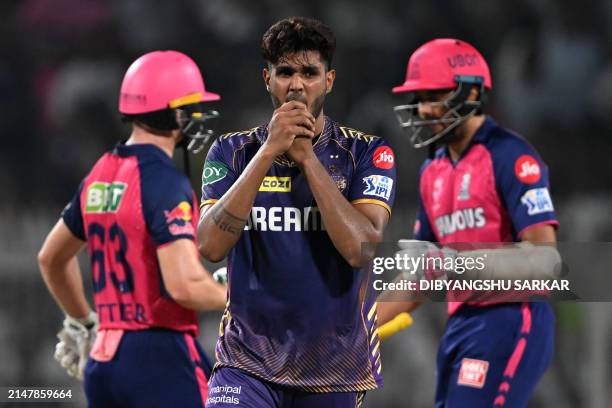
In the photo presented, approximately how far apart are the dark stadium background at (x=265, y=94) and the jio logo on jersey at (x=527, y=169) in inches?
95.7

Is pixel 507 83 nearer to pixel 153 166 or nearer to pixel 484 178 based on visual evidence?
pixel 484 178

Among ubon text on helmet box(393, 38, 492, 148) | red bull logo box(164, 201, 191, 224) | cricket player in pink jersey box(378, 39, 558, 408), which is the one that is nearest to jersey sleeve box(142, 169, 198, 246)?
red bull logo box(164, 201, 191, 224)

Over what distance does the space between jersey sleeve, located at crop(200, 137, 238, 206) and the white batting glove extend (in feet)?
6.69

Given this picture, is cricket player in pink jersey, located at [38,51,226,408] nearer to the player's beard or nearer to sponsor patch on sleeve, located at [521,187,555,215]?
the player's beard

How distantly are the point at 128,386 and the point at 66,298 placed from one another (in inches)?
37.1

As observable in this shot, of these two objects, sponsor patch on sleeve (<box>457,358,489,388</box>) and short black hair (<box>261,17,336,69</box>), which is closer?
short black hair (<box>261,17,336,69</box>)

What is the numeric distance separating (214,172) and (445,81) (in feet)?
7.43

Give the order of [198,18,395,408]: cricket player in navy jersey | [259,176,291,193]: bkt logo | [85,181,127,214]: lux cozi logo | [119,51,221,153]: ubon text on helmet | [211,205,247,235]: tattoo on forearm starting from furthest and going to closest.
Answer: [119,51,221,153]: ubon text on helmet
[85,181,127,214]: lux cozi logo
[259,176,291,193]: bkt logo
[198,18,395,408]: cricket player in navy jersey
[211,205,247,235]: tattoo on forearm

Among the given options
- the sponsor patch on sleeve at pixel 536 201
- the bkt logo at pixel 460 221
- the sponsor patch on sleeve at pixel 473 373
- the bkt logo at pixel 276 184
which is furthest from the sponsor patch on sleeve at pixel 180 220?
the sponsor patch on sleeve at pixel 536 201

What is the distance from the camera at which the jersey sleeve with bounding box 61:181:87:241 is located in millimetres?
5254

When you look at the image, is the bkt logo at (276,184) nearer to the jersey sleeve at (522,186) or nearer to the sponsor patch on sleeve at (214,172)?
the sponsor patch on sleeve at (214,172)

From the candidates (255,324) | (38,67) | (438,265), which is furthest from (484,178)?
(38,67)

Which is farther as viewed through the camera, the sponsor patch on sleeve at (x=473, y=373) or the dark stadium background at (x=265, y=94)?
the dark stadium background at (x=265, y=94)

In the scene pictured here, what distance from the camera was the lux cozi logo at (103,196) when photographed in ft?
16.5
